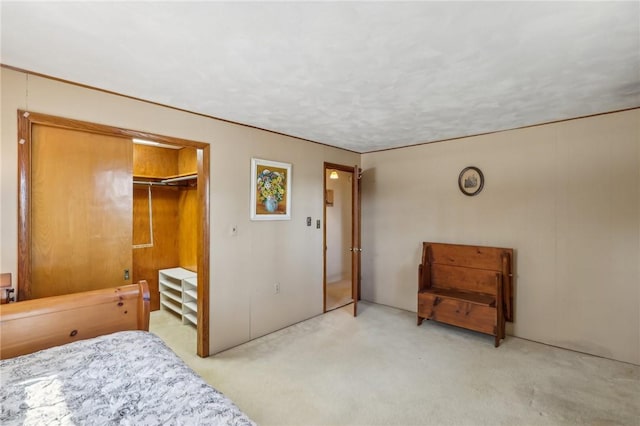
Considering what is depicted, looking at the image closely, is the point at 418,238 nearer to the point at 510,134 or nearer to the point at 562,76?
the point at 510,134

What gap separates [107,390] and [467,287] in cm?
358

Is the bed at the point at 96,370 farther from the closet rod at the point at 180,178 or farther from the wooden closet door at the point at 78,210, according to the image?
the closet rod at the point at 180,178

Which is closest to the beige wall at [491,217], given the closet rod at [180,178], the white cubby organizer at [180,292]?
the white cubby organizer at [180,292]

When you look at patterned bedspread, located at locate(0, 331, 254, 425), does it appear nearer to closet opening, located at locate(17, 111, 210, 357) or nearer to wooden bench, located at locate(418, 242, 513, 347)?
closet opening, located at locate(17, 111, 210, 357)

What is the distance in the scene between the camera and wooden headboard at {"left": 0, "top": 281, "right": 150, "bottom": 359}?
1.67 metres

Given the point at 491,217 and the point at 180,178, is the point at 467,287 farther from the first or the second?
the point at 180,178

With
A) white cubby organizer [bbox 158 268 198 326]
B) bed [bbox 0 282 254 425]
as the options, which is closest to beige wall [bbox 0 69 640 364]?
white cubby organizer [bbox 158 268 198 326]

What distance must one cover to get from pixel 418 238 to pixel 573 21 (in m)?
3.06

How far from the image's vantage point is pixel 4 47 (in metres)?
1.73

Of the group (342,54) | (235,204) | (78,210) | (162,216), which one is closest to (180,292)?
(162,216)

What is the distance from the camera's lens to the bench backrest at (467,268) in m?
3.45

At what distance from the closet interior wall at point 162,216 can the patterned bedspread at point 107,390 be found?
8.30ft

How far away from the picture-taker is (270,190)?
3521 mm

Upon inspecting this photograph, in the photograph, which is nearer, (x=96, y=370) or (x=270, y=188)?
(x=96, y=370)
